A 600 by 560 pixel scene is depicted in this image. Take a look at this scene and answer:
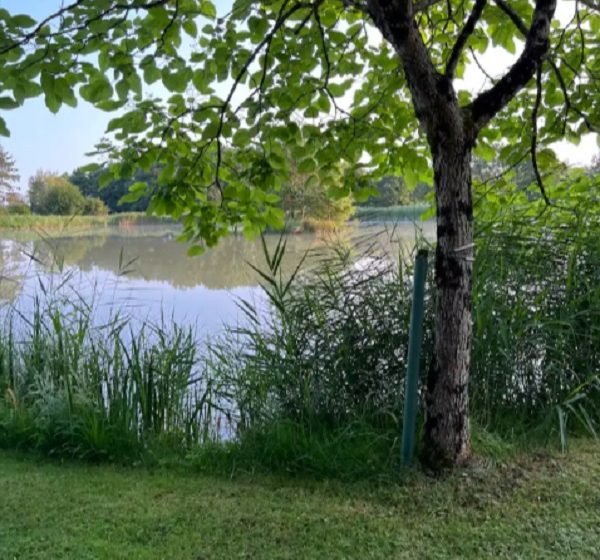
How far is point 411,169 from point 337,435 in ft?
4.16

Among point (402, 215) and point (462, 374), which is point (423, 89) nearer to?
point (462, 374)

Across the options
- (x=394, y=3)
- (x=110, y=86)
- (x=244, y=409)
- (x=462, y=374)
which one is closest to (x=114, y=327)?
(x=244, y=409)

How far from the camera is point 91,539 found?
1.58 meters

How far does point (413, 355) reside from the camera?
1.89 m

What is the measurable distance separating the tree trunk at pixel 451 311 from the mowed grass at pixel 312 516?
5.2 inches

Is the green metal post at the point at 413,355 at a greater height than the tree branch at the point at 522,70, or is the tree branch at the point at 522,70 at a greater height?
the tree branch at the point at 522,70

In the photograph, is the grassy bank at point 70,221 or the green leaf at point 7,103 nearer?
the green leaf at point 7,103

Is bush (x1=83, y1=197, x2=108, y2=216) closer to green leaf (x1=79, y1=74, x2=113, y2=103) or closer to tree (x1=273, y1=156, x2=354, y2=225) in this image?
tree (x1=273, y1=156, x2=354, y2=225)

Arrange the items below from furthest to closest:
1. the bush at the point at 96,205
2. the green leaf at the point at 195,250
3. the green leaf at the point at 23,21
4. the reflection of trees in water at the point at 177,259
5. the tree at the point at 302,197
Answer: the bush at the point at 96,205 < the reflection of trees in water at the point at 177,259 < the tree at the point at 302,197 < the green leaf at the point at 195,250 < the green leaf at the point at 23,21

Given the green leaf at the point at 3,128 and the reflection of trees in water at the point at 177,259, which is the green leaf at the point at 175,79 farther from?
the reflection of trees in water at the point at 177,259

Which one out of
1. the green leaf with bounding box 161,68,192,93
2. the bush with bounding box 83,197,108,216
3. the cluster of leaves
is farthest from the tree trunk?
the cluster of leaves

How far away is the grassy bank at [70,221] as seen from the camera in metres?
4.45

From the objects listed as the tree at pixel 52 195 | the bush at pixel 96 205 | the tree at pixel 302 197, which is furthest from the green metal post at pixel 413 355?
the tree at pixel 52 195

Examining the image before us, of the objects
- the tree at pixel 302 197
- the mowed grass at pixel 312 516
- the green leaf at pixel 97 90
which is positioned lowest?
the mowed grass at pixel 312 516
